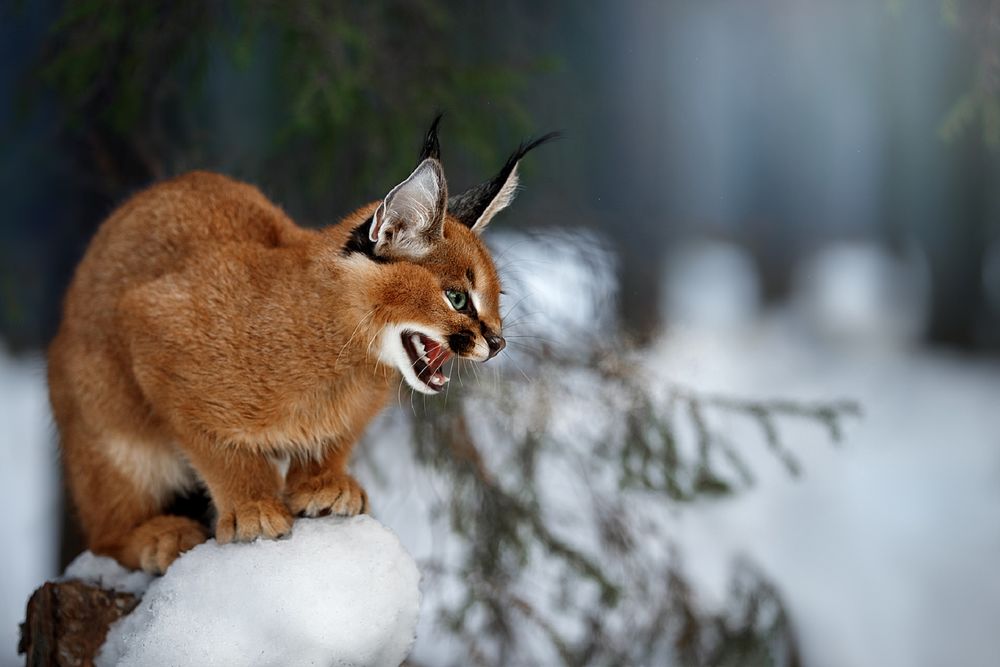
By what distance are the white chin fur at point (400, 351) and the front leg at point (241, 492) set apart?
373 mm

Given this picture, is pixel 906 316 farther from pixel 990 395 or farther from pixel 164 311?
pixel 164 311

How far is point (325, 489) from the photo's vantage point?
2.06 m

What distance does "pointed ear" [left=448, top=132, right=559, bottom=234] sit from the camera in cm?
191

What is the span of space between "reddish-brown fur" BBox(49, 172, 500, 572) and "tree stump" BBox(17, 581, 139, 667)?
→ 0.30 feet

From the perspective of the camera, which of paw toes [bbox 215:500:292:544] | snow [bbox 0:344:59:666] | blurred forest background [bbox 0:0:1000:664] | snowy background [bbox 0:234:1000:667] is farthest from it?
snow [bbox 0:344:59:666]

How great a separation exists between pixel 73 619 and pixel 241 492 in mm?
553

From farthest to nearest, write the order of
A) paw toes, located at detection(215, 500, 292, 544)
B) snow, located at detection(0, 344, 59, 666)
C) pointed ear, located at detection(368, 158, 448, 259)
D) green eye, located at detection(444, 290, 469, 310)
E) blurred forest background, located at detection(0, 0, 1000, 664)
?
snow, located at detection(0, 344, 59, 666) → blurred forest background, located at detection(0, 0, 1000, 664) → paw toes, located at detection(215, 500, 292, 544) → green eye, located at detection(444, 290, 469, 310) → pointed ear, located at detection(368, 158, 448, 259)

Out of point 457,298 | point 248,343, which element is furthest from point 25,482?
point 457,298

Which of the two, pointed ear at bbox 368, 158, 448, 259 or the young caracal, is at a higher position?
pointed ear at bbox 368, 158, 448, 259

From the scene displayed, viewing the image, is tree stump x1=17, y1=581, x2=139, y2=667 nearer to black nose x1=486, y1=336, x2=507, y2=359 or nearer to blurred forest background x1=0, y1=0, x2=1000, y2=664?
black nose x1=486, y1=336, x2=507, y2=359

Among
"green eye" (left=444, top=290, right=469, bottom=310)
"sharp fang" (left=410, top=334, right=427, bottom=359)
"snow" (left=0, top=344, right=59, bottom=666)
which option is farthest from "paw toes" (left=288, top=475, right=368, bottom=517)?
"snow" (left=0, top=344, right=59, bottom=666)

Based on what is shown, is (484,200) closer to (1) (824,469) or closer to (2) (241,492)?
(2) (241,492)

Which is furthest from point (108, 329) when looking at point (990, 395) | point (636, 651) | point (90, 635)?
point (990, 395)

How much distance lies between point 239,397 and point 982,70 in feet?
10.1
